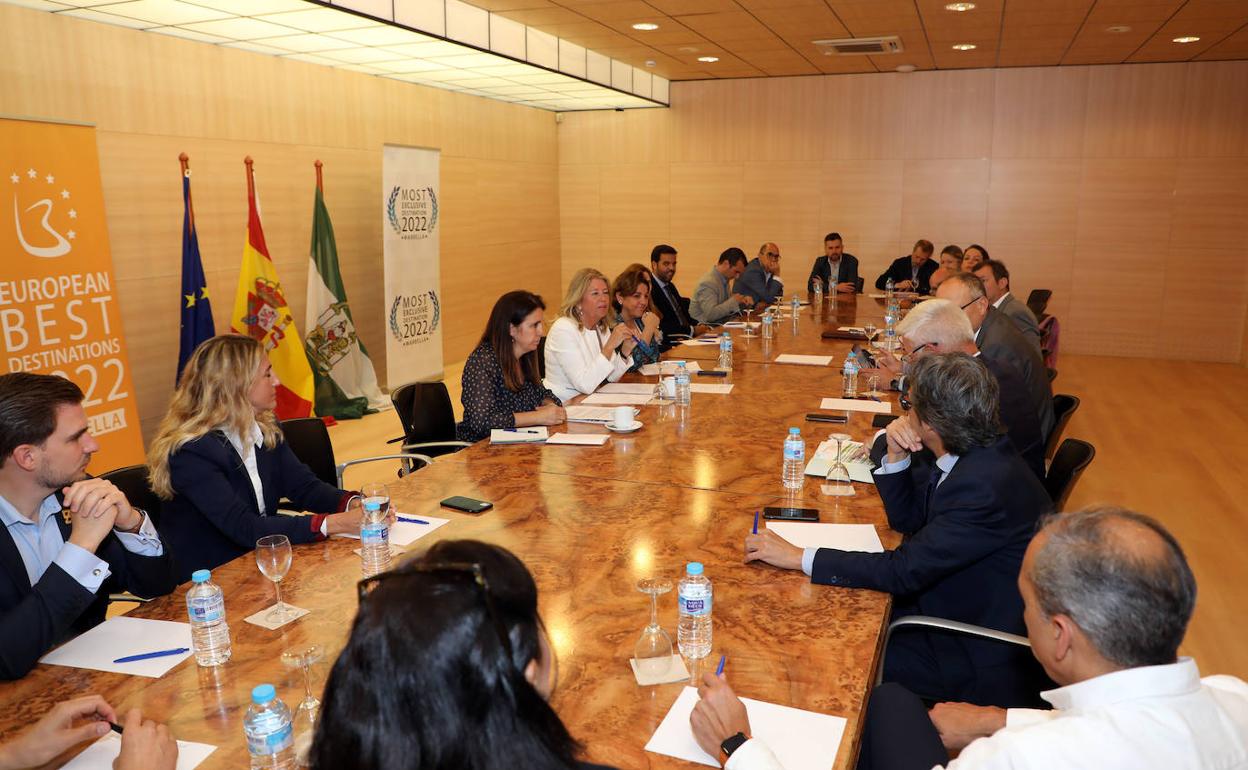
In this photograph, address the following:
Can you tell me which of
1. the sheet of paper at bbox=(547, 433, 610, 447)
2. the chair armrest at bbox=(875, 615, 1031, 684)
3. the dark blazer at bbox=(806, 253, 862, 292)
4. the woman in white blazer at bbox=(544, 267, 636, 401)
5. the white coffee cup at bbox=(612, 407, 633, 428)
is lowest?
the chair armrest at bbox=(875, 615, 1031, 684)

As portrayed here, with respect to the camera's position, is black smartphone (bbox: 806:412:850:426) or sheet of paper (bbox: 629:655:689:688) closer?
sheet of paper (bbox: 629:655:689:688)

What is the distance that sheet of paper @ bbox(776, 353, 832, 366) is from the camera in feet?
18.3

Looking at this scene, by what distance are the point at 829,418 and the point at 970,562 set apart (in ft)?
5.56

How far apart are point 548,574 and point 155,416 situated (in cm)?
508

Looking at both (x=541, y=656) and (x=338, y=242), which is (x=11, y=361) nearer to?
(x=338, y=242)

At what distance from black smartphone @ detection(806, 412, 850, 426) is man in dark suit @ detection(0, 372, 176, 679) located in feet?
9.02

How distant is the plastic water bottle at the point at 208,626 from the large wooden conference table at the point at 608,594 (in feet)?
0.10

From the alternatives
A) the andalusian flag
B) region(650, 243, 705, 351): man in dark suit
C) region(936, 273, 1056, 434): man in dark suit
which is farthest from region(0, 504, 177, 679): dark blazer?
region(650, 243, 705, 351): man in dark suit

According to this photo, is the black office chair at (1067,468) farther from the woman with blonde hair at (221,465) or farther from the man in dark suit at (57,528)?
the man in dark suit at (57,528)

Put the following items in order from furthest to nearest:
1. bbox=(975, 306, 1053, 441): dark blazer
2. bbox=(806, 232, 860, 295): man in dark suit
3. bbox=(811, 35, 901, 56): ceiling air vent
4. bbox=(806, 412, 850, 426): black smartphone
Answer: bbox=(806, 232, 860, 295): man in dark suit → bbox=(811, 35, 901, 56): ceiling air vent → bbox=(975, 306, 1053, 441): dark blazer → bbox=(806, 412, 850, 426): black smartphone

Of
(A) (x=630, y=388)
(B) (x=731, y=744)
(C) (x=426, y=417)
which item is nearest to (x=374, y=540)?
(B) (x=731, y=744)

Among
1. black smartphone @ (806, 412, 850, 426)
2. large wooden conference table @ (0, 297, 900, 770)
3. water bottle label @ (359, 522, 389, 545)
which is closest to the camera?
large wooden conference table @ (0, 297, 900, 770)

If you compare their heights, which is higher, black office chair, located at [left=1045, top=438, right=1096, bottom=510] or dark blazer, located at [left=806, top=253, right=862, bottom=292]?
dark blazer, located at [left=806, top=253, right=862, bottom=292]

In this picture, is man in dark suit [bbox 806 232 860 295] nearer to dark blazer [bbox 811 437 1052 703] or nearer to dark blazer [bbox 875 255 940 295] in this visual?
dark blazer [bbox 875 255 940 295]
